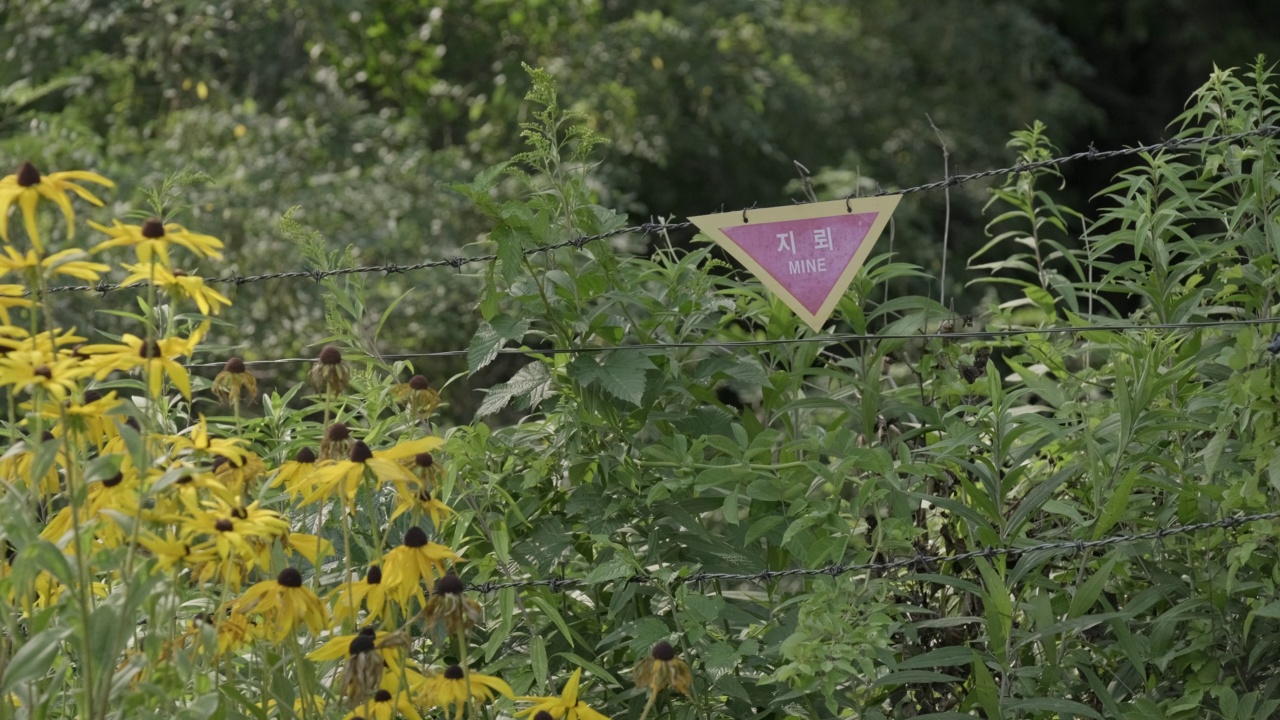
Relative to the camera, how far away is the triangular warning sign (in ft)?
6.49

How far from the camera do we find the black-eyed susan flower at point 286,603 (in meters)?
1.51

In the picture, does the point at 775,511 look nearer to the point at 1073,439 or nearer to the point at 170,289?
the point at 1073,439

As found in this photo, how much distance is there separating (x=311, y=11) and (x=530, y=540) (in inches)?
177

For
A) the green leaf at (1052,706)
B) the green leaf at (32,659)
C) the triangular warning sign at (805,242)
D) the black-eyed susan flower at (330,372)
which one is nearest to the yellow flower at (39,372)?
the green leaf at (32,659)

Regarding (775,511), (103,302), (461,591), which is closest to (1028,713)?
Result: (775,511)

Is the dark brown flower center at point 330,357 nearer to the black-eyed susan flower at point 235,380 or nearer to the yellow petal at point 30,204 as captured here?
the black-eyed susan flower at point 235,380

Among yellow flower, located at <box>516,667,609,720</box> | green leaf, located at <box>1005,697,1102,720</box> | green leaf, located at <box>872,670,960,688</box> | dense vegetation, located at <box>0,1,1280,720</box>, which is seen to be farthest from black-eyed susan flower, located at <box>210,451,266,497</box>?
green leaf, located at <box>1005,697,1102,720</box>

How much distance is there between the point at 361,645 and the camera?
4.83 ft

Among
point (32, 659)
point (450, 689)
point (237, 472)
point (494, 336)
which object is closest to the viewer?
point (32, 659)

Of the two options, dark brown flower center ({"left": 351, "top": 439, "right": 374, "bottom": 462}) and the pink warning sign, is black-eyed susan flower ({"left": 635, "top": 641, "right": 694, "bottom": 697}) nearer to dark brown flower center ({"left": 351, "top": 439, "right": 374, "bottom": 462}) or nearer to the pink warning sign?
dark brown flower center ({"left": 351, "top": 439, "right": 374, "bottom": 462})

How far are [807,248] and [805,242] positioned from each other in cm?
1

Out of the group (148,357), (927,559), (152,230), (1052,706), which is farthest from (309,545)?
(1052,706)

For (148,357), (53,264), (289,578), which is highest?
(53,264)

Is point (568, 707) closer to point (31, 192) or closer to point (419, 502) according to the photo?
point (419, 502)
